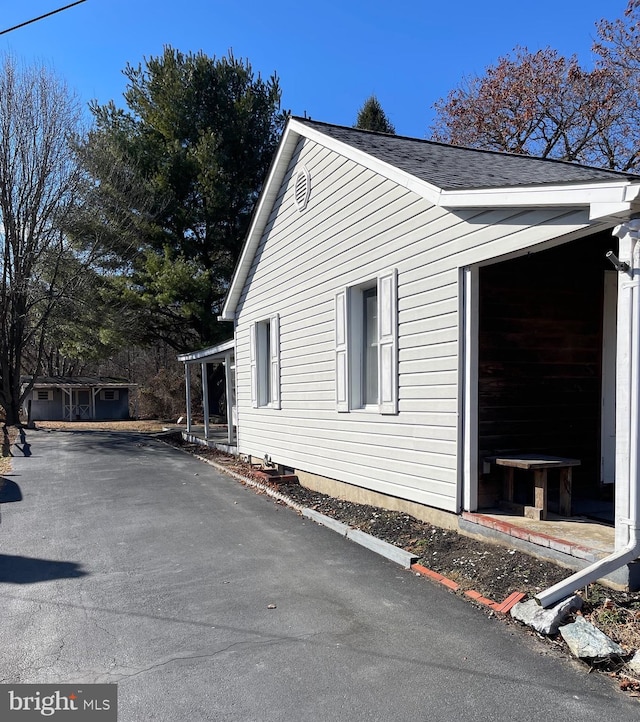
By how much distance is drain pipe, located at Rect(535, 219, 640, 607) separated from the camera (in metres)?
3.83

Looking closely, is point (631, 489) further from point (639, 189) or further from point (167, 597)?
point (167, 597)

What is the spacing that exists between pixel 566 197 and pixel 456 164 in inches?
133

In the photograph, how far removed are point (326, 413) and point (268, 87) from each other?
68.0 feet

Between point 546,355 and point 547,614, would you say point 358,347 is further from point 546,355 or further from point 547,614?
point 547,614

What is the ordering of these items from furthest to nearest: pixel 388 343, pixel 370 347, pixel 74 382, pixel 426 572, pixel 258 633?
pixel 74 382 → pixel 370 347 → pixel 388 343 → pixel 426 572 → pixel 258 633

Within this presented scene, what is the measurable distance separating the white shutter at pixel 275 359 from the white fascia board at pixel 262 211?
1858 millimetres

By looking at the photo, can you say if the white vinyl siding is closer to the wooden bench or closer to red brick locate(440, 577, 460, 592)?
the wooden bench

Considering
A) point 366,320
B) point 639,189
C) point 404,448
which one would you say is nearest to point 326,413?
point 366,320

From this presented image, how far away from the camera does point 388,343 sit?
6.94 metres

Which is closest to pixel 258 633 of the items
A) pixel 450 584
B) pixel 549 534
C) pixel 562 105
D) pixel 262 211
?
pixel 450 584

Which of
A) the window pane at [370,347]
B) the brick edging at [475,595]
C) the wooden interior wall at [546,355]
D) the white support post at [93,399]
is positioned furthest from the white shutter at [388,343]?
the white support post at [93,399]

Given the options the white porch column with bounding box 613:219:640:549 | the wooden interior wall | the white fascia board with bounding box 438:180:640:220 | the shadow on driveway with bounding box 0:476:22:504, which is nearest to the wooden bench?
the wooden interior wall

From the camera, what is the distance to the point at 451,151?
28.7 feet

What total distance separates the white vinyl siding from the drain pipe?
484 mm
